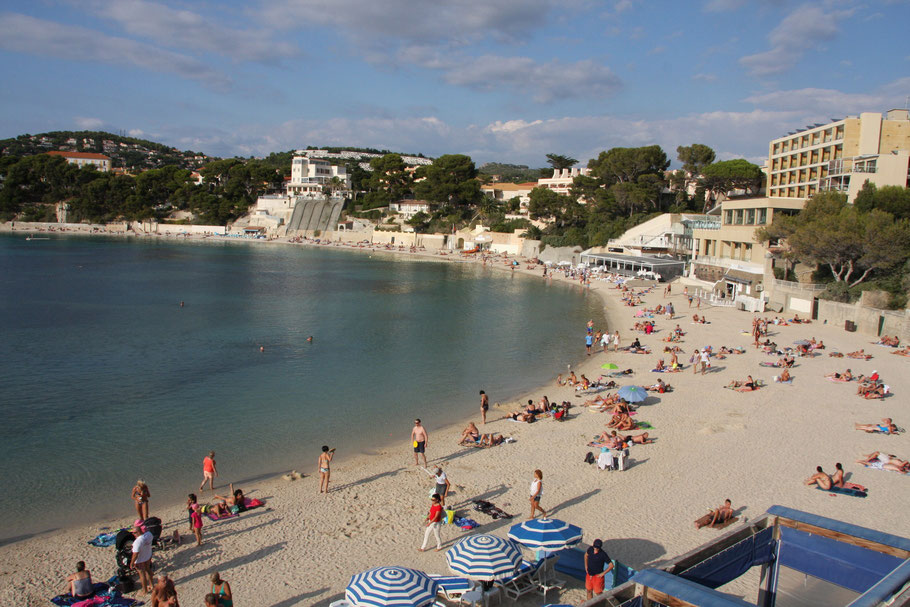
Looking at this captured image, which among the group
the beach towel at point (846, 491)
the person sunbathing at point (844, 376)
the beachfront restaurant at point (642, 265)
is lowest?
the beach towel at point (846, 491)

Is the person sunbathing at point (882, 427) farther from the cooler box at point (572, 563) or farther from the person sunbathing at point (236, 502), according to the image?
the person sunbathing at point (236, 502)

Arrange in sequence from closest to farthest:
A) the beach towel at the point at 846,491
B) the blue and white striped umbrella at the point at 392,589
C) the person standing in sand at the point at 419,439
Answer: the blue and white striped umbrella at the point at 392,589 < the beach towel at the point at 846,491 < the person standing in sand at the point at 419,439

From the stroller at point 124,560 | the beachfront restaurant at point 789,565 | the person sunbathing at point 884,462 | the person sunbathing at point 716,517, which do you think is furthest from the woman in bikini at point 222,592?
the person sunbathing at point 884,462

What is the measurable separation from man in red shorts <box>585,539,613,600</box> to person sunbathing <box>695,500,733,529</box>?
291 cm

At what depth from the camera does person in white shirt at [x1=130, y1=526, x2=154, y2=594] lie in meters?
7.63

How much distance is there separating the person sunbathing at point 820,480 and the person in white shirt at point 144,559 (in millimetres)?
10407

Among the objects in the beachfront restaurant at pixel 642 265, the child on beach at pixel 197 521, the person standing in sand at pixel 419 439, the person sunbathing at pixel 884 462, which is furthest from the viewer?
the beachfront restaurant at pixel 642 265

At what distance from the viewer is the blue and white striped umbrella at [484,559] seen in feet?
23.6

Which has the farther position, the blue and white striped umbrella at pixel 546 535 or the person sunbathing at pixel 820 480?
the person sunbathing at pixel 820 480

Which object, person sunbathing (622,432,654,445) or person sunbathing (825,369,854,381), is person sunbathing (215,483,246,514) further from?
person sunbathing (825,369,854,381)

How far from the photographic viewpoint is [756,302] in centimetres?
3117

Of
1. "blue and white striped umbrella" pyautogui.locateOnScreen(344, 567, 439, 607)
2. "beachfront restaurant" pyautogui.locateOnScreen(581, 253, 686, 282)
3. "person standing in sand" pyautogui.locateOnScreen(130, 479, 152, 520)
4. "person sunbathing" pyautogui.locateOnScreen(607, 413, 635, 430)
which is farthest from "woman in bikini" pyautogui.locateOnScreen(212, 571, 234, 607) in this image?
"beachfront restaurant" pyautogui.locateOnScreen(581, 253, 686, 282)

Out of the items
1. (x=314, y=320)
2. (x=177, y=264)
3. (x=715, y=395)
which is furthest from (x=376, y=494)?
(x=177, y=264)

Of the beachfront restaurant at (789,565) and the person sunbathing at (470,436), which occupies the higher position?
the beachfront restaurant at (789,565)
